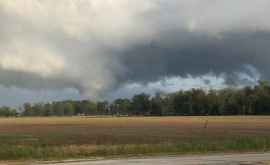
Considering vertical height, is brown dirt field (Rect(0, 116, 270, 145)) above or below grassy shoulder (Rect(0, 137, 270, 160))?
above

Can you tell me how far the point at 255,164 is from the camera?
26094mm

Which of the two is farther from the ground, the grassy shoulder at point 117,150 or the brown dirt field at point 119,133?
the brown dirt field at point 119,133

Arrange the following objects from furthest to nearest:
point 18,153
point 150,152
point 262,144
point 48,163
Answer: point 262,144
point 150,152
point 18,153
point 48,163

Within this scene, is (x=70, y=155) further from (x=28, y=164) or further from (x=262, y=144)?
(x=262, y=144)

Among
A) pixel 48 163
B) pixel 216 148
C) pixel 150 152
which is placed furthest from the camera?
pixel 216 148

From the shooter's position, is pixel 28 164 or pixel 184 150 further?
pixel 184 150

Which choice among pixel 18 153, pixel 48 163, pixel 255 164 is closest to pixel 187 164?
pixel 255 164

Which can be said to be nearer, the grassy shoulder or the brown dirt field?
the grassy shoulder

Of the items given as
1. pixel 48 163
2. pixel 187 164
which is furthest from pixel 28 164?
pixel 187 164

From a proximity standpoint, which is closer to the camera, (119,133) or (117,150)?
(117,150)

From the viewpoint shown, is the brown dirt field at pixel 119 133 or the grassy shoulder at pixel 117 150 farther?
the brown dirt field at pixel 119 133

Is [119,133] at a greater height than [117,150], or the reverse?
[119,133]

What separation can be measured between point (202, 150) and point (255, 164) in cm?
1211

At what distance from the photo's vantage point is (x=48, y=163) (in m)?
28.3
